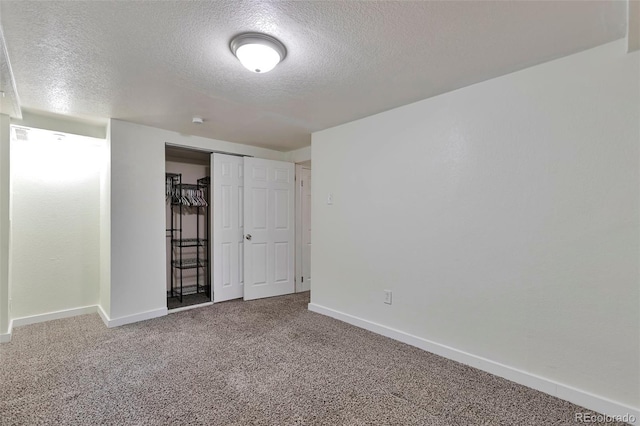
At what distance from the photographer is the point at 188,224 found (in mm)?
4887

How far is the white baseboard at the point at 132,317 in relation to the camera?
129 inches

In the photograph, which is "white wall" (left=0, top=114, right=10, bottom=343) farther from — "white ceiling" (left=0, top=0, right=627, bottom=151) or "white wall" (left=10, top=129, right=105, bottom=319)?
"white wall" (left=10, top=129, right=105, bottom=319)

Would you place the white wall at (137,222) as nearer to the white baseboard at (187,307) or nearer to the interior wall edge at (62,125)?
the white baseboard at (187,307)

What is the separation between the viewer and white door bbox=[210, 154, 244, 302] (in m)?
4.21

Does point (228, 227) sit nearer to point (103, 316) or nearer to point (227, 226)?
point (227, 226)

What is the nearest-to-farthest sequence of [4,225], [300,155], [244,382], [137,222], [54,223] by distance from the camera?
[244,382] < [4,225] < [137,222] < [54,223] < [300,155]

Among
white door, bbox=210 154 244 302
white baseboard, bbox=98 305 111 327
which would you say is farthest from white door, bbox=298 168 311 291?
white baseboard, bbox=98 305 111 327

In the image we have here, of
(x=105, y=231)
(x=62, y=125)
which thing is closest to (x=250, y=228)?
(x=105, y=231)

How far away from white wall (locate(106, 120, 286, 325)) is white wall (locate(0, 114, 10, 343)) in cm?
→ 81

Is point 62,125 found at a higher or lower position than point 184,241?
higher

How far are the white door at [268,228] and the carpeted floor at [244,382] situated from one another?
123 centimetres

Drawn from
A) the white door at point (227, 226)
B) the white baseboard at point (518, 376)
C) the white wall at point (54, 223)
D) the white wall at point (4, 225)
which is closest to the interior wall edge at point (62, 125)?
the white wall at point (54, 223)

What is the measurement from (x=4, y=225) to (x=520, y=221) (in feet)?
14.5

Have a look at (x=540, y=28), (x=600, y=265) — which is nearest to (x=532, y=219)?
(x=600, y=265)
